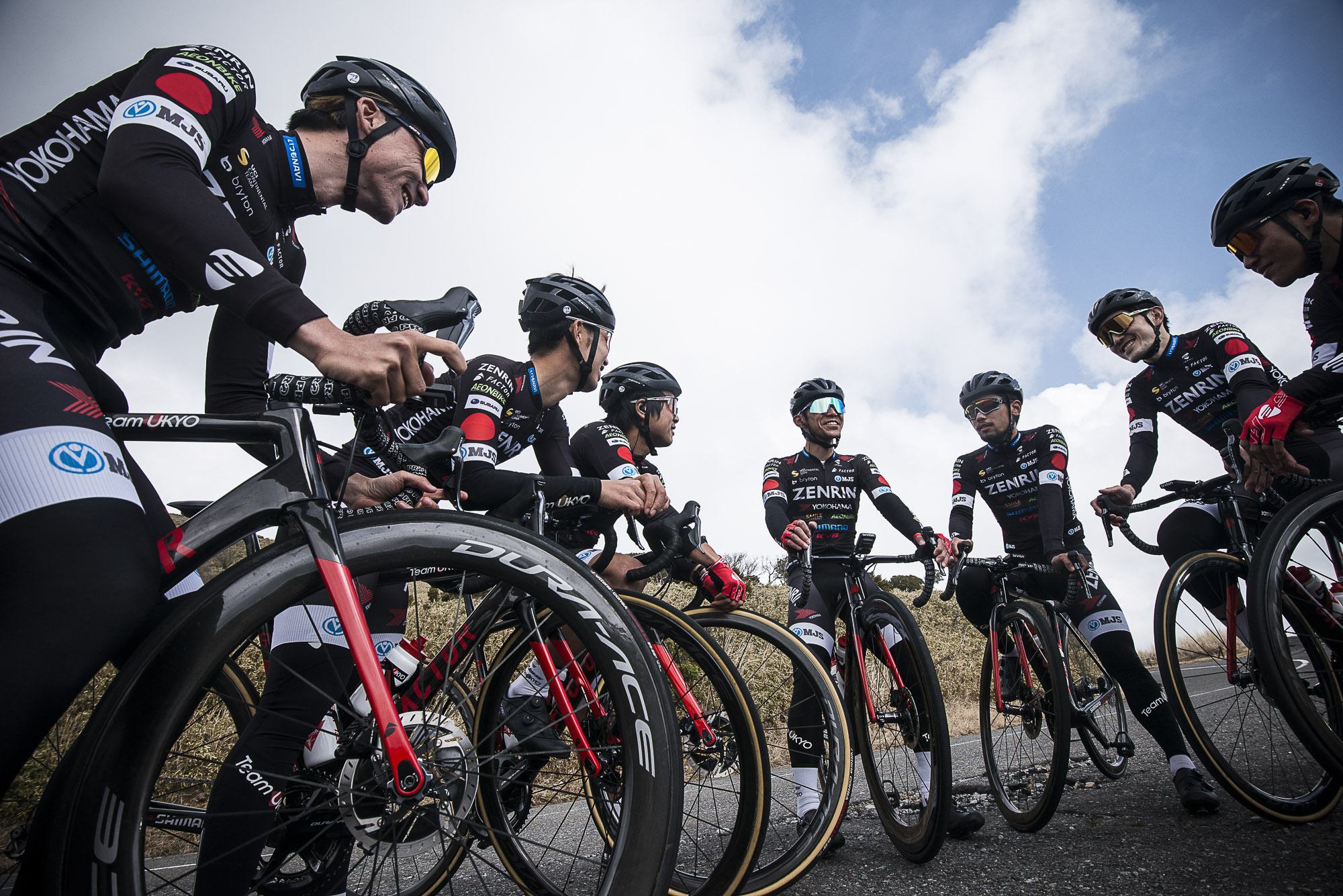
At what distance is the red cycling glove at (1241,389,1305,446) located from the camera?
282 centimetres

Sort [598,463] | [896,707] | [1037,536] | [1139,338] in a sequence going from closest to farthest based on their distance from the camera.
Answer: [896,707]
[598,463]
[1139,338]
[1037,536]

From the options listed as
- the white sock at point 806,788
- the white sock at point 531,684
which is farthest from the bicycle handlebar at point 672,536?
the white sock at point 806,788

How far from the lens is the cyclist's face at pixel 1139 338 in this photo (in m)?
4.61

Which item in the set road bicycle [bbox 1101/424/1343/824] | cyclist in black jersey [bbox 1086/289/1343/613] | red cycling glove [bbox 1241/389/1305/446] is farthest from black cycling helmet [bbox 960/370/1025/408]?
red cycling glove [bbox 1241/389/1305/446]

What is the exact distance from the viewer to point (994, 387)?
5211mm

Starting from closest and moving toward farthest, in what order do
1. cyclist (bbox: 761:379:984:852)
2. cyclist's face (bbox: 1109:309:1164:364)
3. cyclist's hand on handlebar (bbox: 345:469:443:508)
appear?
cyclist's hand on handlebar (bbox: 345:469:443:508)
cyclist (bbox: 761:379:984:852)
cyclist's face (bbox: 1109:309:1164:364)

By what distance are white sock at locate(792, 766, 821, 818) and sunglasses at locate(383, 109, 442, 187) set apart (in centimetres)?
268

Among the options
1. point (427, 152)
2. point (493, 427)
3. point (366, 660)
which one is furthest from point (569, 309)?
point (366, 660)

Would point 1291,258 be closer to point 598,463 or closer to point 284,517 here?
point 598,463

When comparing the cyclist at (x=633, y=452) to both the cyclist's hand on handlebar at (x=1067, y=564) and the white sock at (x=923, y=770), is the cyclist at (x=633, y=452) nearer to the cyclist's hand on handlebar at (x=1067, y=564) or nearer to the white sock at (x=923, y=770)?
the white sock at (x=923, y=770)

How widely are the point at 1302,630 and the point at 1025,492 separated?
2347mm

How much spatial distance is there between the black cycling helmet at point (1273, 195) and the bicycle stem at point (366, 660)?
4.19 metres

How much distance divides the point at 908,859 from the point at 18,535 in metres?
3.14

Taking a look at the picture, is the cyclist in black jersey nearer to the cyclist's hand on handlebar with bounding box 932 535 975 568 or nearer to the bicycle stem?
the cyclist's hand on handlebar with bounding box 932 535 975 568
